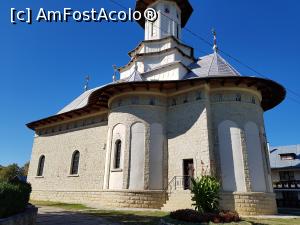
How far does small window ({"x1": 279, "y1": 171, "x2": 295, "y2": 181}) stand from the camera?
2861 cm

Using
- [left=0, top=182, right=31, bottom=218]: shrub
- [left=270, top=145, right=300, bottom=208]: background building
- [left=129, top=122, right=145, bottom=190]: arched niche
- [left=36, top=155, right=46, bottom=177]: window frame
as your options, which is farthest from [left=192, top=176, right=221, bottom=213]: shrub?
[left=36, top=155, right=46, bottom=177]: window frame

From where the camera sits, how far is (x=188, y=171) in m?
16.2

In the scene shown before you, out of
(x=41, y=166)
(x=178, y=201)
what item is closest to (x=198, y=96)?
(x=178, y=201)

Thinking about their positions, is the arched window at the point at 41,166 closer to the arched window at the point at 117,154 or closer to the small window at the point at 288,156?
the arched window at the point at 117,154

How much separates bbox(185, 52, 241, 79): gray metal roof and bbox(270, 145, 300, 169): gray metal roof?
16039 mm

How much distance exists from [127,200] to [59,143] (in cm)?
1131

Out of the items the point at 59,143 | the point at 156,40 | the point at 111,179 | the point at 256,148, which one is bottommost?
the point at 111,179

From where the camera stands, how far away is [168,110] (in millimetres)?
18266

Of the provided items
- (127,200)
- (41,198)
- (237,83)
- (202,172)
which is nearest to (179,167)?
(202,172)

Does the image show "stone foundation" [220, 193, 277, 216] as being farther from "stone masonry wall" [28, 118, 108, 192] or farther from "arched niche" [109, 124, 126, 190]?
"stone masonry wall" [28, 118, 108, 192]

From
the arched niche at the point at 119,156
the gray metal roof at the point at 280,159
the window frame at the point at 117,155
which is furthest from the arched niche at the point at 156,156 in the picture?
the gray metal roof at the point at 280,159

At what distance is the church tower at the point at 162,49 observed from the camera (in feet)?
66.6

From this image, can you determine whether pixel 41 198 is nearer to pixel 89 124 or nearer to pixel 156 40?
pixel 89 124

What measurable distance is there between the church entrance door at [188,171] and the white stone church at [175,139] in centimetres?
6
